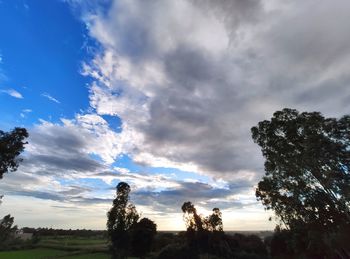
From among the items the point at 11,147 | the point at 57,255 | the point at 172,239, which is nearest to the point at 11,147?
the point at 11,147

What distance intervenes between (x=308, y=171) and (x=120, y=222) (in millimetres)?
31774

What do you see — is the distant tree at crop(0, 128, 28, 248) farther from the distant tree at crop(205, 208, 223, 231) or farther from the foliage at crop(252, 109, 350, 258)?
the distant tree at crop(205, 208, 223, 231)

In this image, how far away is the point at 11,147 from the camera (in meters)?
31.7

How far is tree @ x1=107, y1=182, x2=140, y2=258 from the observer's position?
46.1 m

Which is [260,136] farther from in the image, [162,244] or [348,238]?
[162,244]

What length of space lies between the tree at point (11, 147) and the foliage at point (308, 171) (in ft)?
89.3

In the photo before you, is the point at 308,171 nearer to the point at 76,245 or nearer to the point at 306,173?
the point at 306,173

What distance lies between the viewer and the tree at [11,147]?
3109 cm

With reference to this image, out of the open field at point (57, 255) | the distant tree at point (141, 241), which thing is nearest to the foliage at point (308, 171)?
the distant tree at point (141, 241)

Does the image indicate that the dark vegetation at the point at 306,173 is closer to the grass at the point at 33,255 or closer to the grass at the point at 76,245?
the grass at the point at 33,255

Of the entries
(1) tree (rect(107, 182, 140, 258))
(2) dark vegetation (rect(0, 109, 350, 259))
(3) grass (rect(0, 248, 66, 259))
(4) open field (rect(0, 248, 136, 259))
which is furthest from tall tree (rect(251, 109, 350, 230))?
(3) grass (rect(0, 248, 66, 259))

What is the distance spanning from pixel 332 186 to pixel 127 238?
109 ft

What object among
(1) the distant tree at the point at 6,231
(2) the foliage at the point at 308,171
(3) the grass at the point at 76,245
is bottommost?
(2) the foliage at the point at 308,171

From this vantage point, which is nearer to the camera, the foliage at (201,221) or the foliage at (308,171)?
the foliage at (308,171)
